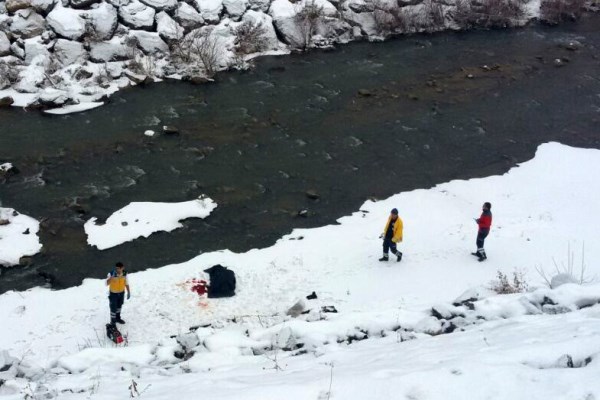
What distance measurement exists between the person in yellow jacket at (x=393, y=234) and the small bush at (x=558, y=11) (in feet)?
72.8

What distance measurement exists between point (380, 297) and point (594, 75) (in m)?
18.1

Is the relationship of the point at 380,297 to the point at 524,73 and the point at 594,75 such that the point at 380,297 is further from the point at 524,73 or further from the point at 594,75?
the point at 594,75

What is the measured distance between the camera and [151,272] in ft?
46.3

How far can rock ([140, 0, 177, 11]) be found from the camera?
2617 centimetres

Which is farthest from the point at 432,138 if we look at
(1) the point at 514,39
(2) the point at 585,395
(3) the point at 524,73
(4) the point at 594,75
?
(2) the point at 585,395

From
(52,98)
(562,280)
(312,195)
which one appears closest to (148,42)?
(52,98)

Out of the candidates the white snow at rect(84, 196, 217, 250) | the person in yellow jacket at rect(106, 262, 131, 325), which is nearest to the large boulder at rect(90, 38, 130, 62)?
the white snow at rect(84, 196, 217, 250)

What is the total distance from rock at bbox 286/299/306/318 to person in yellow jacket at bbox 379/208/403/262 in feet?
9.34

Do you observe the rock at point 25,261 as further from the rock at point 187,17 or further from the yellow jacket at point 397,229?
the rock at point 187,17

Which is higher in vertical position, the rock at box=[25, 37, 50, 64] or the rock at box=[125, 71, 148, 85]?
the rock at box=[25, 37, 50, 64]

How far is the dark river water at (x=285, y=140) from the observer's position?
16000 millimetres

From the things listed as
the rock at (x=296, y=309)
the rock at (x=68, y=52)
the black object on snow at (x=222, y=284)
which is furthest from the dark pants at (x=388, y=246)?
the rock at (x=68, y=52)

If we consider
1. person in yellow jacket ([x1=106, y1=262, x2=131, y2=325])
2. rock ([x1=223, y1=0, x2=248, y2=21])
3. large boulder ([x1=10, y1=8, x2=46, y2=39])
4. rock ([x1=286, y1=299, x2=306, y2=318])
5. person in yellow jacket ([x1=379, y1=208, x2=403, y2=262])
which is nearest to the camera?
person in yellow jacket ([x1=106, y1=262, x2=131, y2=325])

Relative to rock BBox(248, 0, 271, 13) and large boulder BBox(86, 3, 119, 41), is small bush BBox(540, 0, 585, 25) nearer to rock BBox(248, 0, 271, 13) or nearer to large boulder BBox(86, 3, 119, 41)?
rock BBox(248, 0, 271, 13)
